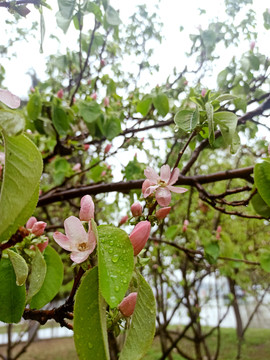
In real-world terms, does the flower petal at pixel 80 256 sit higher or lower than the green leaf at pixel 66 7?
lower

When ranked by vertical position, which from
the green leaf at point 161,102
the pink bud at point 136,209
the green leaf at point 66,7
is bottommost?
the pink bud at point 136,209

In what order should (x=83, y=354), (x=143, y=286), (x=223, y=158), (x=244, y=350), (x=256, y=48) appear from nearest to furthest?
(x=83, y=354), (x=143, y=286), (x=256, y=48), (x=223, y=158), (x=244, y=350)

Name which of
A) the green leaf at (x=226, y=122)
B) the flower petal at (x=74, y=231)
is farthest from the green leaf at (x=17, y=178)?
the green leaf at (x=226, y=122)

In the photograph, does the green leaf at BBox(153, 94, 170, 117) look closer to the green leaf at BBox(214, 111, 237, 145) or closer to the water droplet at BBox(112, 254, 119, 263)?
the green leaf at BBox(214, 111, 237, 145)

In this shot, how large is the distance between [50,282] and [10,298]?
180 millimetres

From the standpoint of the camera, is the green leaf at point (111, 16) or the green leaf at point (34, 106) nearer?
the green leaf at point (111, 16)

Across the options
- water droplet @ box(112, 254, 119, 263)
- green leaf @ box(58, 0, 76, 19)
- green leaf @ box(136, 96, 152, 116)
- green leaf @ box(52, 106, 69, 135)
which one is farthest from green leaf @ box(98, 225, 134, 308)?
green leaf @ box(136, 96, 152, 116)

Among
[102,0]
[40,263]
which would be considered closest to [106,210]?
[102,0]

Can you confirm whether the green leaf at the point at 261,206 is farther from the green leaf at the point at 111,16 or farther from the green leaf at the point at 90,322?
the green leaf at the point at 111,16

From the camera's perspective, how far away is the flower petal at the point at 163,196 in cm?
67

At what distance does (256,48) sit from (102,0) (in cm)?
132

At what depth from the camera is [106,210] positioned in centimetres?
518

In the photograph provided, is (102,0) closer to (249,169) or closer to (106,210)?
(249,169)

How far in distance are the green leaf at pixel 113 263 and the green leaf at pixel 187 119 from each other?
35cm
